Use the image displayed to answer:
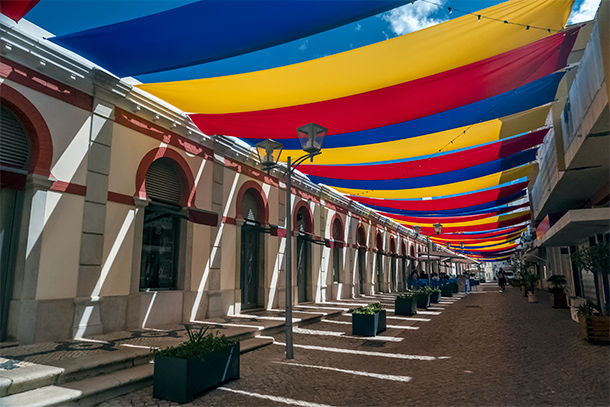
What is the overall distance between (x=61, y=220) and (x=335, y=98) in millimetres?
4815

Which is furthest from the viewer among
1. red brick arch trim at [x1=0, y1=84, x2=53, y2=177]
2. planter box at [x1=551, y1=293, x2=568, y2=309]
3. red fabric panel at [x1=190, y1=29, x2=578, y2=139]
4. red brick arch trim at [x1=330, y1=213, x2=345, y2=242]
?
red brick arch trim at [x1=330, y1=213, x2=345, y2=242]

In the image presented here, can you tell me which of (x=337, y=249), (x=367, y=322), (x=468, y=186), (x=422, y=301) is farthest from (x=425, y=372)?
(x=337, y=249)

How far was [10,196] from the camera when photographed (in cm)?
564

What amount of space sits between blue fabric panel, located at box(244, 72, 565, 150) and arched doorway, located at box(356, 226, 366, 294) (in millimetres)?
11314

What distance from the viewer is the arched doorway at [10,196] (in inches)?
214

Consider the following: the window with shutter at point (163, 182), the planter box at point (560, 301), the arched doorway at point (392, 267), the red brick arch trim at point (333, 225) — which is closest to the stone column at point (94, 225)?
the window with shutter at point (163, 182)

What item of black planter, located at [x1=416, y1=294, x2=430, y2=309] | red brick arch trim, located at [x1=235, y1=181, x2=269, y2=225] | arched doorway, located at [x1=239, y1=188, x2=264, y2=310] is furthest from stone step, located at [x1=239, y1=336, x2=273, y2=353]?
black planter, located at [x1=416, y1=294, x2=430, y2=309]

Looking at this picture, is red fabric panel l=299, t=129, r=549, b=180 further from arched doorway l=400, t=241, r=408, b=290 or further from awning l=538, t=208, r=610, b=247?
arched doorway l=400, t=241, r=408, b=290

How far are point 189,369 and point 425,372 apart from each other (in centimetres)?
307

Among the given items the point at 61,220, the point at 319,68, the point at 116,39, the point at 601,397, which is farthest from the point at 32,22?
the point at 601,397

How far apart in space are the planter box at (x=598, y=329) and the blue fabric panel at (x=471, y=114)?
3.97 m

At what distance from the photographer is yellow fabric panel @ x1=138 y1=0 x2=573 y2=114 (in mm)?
5023

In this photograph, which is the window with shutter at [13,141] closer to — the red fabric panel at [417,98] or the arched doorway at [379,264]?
the red fabric panel at [417,98]

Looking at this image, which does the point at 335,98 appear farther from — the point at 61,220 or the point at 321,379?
the point at 61,220
